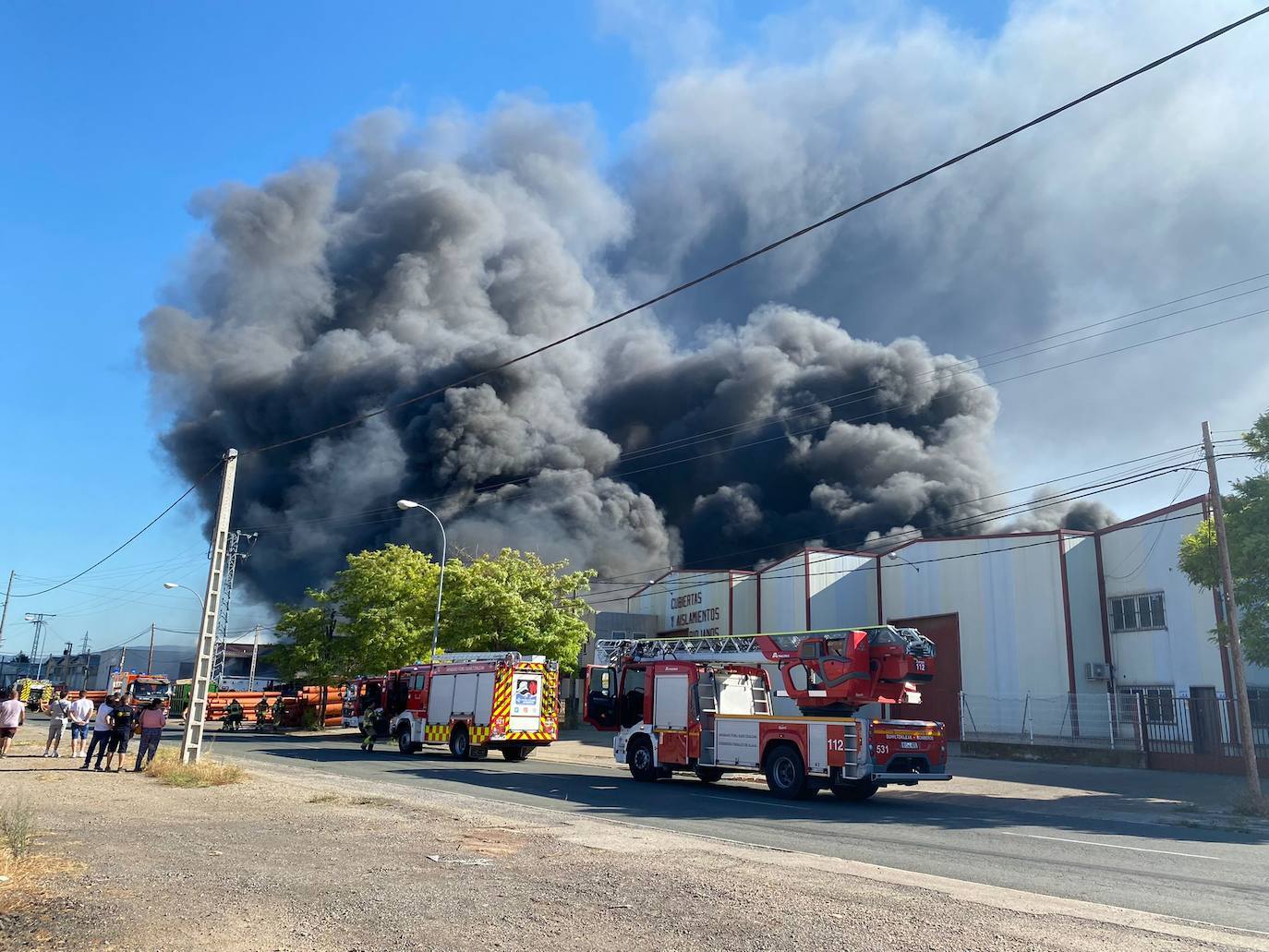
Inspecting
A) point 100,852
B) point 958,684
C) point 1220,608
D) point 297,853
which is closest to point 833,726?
point 297,853

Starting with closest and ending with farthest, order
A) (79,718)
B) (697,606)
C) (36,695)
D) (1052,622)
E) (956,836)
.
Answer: (956,836) → (79,718) → (1052,622) → (697,606) → (36,695)

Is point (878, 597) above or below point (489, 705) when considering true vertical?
above

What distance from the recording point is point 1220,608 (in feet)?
80.2

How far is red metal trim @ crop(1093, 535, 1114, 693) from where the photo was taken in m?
30.7

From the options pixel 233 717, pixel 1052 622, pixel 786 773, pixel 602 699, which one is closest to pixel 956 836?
pixel 786 773

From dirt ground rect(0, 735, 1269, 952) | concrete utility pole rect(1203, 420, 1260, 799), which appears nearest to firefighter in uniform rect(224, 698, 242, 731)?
dirt ground rect(0, 735, 1269, 952)

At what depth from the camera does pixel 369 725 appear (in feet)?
89.7

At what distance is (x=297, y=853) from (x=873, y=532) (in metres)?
64.3

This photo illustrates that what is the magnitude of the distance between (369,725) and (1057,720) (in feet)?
Answer: 65.2

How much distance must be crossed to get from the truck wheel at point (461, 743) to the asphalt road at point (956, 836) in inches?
155

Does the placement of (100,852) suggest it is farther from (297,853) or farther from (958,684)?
Result: (958,684)

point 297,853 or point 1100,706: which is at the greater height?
point 1100,706

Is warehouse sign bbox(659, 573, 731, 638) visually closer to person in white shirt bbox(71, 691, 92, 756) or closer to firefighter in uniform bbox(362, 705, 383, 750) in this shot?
firefighter in uniform bbox(362, 705, 383, 750)

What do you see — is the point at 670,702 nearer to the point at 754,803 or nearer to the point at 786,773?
the point at 786,773
